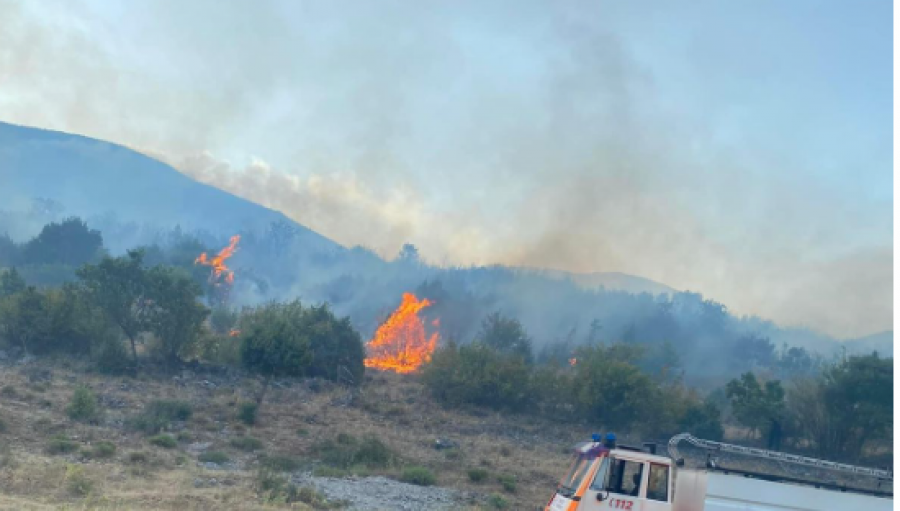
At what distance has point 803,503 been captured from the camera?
1080 cm

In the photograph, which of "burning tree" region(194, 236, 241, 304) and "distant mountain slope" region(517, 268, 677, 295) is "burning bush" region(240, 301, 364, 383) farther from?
"distant mountain slope" region(517, 268, 677, 295)

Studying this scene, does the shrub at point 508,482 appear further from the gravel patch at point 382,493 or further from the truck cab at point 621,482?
the truck cab at point 621,482

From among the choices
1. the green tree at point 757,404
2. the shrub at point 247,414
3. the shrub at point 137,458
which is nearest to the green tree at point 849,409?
the green tree at point 757,404

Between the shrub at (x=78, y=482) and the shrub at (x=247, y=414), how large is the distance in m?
12.6

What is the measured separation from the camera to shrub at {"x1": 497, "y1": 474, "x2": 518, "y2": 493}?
22411 millimetres

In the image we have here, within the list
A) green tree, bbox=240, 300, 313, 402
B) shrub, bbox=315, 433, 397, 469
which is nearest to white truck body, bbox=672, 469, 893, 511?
shrub, bbox=315, 433, 397, 469

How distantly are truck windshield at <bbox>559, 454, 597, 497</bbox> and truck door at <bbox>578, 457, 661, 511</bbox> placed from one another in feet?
0.77

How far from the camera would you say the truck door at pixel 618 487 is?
10.8 m

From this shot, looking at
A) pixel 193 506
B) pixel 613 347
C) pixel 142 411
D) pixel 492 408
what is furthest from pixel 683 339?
pixel 193 506

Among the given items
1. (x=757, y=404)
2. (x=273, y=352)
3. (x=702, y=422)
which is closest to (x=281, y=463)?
(x=273, y=352)

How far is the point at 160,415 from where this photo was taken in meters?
27.8

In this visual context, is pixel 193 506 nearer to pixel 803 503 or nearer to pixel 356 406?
pixel 803 503

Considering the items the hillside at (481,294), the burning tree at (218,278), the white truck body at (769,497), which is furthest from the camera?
the hillside at (481,294)

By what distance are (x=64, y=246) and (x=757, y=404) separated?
8449 centimetres
